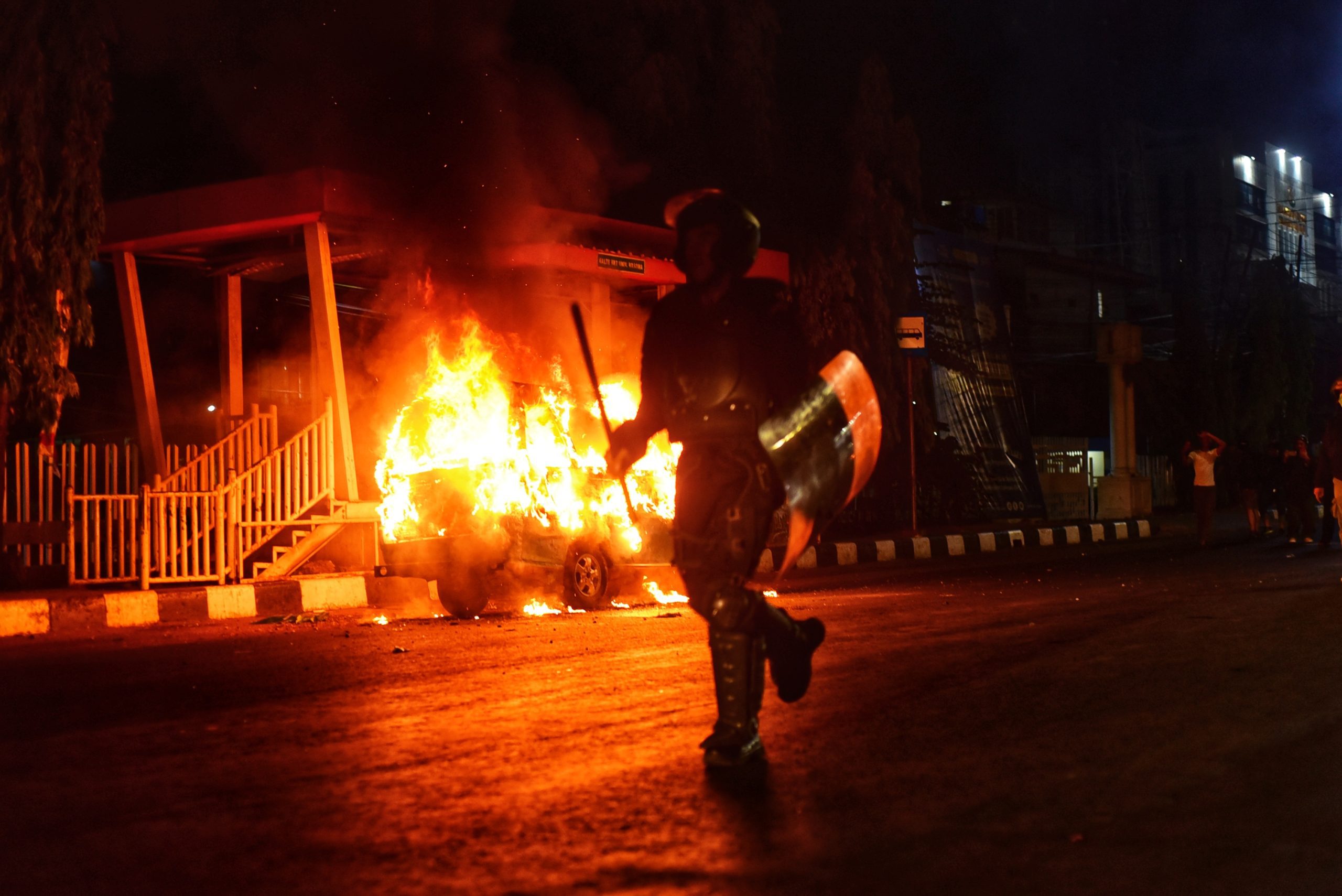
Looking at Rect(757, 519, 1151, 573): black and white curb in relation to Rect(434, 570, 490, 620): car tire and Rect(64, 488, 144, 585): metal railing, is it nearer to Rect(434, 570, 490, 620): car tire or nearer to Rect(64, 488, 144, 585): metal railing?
Rect(434, 570, 490, 620): car tire

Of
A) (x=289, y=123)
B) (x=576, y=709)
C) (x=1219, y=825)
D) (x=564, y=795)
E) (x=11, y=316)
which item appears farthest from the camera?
(x=289, y=123)

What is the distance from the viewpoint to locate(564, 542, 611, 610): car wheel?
36.9 ft

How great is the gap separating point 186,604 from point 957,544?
1213cm

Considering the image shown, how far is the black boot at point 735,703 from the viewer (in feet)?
14.2

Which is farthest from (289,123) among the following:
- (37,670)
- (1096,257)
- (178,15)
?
(1096,257)

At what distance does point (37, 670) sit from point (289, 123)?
8498mm

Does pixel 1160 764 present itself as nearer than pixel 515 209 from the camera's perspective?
Yes

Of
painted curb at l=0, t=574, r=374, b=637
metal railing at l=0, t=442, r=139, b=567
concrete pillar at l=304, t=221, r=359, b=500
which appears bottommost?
painted curb at l=0, t=574, r=374, b=637

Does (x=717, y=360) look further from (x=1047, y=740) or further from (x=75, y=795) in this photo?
(x=75, y=795)

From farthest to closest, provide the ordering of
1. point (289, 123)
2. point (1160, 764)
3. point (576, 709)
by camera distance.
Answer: point (289, 123) < point (576, 709) < point (1160, 764)

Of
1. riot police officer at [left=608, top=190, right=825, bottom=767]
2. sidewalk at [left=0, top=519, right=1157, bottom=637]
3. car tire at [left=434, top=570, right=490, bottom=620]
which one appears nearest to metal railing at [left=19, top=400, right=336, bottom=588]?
sidewalk at [left=0, top=519, right=1157, bottom=637]

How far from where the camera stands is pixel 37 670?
311 inches

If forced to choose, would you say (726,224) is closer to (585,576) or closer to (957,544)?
(585,576)

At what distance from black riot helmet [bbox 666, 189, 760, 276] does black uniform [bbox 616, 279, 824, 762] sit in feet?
0.28
